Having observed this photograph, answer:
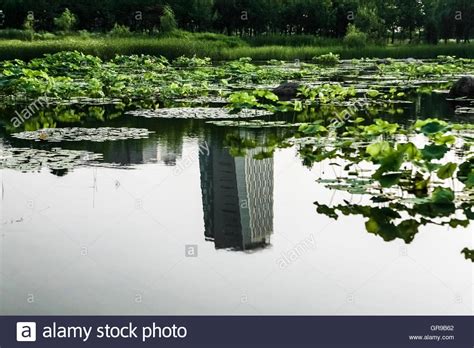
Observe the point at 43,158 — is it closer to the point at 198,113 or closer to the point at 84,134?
the point at 84,134

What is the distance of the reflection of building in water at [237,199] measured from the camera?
6902 mm

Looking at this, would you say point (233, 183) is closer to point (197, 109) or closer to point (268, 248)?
point (268, 248)

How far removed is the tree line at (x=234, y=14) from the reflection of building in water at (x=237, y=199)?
166ft

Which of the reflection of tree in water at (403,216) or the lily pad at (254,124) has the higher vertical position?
the reflection of tree in water at (403,216)

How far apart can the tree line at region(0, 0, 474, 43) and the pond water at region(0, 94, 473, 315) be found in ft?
171

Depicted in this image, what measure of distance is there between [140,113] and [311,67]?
53.7 ft

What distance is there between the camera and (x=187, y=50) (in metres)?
35.8

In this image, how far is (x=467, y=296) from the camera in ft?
17.6

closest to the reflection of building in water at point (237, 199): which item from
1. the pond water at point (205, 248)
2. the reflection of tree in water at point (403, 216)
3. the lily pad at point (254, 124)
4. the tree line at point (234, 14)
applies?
the pond water at point (205, 248)

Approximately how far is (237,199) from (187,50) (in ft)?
92.0

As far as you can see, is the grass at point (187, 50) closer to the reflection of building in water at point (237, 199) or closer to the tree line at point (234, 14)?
the tree line at point (234, 14)

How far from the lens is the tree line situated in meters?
60.5

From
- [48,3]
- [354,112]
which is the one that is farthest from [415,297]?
[48,3]

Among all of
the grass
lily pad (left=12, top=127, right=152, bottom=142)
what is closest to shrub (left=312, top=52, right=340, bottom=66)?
the grass
